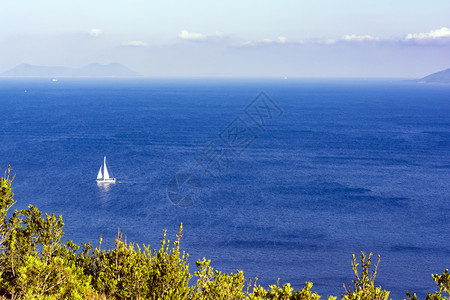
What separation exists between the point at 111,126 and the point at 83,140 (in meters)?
24.0

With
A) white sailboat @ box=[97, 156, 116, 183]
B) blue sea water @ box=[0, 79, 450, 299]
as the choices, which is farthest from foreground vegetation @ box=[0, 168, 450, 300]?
white sailboat @ box=[97, 156, 116, 183]

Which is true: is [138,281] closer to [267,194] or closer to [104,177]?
[267,194]

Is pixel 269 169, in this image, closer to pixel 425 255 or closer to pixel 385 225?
pixel 385 225

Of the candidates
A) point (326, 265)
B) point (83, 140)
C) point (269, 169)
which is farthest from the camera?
point (83, 140)

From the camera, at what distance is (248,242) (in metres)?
56.8

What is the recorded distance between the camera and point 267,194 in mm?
72562

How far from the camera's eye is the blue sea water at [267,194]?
5394 centimetres

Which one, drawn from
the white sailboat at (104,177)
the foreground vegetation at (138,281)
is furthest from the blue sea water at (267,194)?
the foreground vegetation at (138,281)

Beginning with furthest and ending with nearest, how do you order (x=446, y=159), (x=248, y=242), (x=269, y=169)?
(x=446, y=159)
(x=269, y=169)
(x=248, y=242)

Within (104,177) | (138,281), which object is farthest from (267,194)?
(138,281)

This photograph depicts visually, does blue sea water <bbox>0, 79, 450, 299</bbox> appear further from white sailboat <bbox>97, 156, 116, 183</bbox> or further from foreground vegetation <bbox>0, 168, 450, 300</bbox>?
foreground vegetation <bbox>0, 168, 450, 300</bbox>

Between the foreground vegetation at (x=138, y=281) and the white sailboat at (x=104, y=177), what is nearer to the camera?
the foreground vegetation at (x=138, y=281)

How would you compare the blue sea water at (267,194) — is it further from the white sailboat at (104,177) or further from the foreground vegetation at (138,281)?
the foreground vegetation at (138,281)

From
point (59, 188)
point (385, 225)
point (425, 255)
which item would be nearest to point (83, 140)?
point (59, 188)
